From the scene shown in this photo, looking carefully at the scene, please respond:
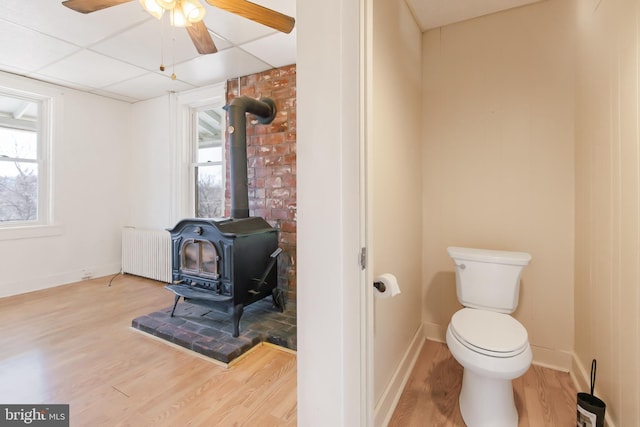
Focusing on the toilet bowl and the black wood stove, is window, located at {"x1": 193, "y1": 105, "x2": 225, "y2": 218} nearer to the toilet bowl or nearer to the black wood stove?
the black wood stove

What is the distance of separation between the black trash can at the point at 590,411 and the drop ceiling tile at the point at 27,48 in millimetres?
4212

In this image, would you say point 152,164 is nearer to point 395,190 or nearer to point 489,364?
point 395,190

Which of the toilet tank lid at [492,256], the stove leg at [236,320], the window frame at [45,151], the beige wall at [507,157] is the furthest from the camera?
the window frame at [45,151]

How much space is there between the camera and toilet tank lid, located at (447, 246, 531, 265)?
1786 mm

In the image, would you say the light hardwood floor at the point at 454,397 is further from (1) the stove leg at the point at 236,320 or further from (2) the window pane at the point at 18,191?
(2) the window pane at the point at 18,191

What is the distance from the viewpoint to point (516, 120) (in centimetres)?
207

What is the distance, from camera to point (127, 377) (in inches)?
74.5

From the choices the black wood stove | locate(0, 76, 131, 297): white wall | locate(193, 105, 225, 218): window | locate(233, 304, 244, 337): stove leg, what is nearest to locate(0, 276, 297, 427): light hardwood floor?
locate(233, 304, 244, 337): stove leg

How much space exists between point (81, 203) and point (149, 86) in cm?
171

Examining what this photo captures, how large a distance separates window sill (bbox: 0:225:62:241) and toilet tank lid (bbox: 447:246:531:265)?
429 centimetres

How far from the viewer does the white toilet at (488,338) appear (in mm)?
1372

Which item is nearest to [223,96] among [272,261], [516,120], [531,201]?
Answer: [272,261]

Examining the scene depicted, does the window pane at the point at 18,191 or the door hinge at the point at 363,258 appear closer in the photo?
the door hinge at the point at 363,258

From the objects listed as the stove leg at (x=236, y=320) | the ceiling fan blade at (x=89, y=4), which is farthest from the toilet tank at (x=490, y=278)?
the ceiling fan blade at (x=89, y=4)
